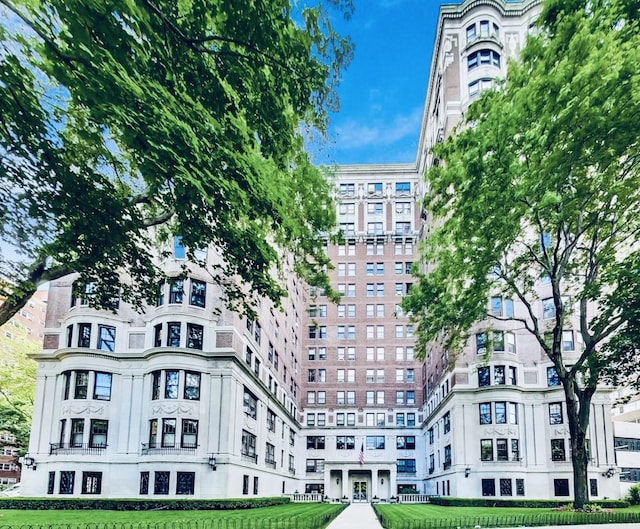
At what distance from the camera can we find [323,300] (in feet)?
235

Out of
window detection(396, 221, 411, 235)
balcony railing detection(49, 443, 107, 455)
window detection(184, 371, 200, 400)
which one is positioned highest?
window detection(396, 221, 411, 235)

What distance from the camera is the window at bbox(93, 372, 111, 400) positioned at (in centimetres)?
3444

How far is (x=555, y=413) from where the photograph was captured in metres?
42.9

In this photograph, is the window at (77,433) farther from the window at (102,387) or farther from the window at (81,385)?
the window at (102,387)

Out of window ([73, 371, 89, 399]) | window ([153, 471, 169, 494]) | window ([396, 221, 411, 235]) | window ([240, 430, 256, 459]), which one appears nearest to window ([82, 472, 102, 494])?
window ([153, 471, 169, 494])

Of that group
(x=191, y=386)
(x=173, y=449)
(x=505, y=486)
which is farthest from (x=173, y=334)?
(x=505, y=486)

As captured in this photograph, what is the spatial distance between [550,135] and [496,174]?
2381 mm

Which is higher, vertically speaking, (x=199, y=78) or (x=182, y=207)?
(x=199, y=78)

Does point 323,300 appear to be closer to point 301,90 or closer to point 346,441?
point 346,441

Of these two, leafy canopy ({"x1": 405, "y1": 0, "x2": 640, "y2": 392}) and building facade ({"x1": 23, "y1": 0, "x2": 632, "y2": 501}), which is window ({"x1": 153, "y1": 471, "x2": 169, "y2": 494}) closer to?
building facade ({"x1": 23, "y1": 0, "x2": 632, "y2": 501})

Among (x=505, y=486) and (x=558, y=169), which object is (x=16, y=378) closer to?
(x=505, y=486)

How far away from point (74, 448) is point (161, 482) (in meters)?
6.06

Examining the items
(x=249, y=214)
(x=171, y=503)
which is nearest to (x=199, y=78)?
(x=249, y=214)

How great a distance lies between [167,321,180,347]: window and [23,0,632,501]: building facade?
190mm
